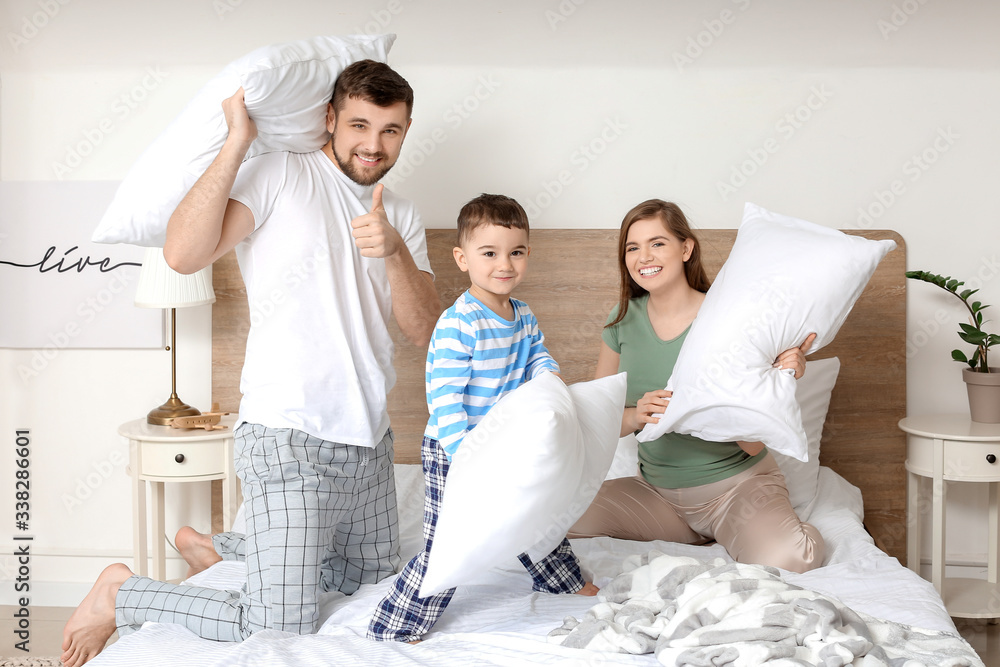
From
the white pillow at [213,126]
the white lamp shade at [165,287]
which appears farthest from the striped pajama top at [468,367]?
the white lamp shade at [165,287]

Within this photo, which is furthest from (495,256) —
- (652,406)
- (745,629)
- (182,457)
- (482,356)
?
(182,457)

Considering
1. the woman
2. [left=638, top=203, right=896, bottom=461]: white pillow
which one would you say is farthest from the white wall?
[left=638, top=203, right=896, bottom=461]: white pillow

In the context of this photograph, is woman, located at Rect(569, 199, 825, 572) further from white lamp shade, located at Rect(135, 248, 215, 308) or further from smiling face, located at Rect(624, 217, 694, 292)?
white lamp shade, located at Rect(135, 248, 215, 308)

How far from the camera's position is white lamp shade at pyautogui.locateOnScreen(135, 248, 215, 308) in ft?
7.54

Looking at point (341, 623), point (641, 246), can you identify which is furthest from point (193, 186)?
point (641, 246)

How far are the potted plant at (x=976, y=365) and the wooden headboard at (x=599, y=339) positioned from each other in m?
0.16

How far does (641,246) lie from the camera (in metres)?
1.91

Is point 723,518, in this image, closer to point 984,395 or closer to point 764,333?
point 764,333

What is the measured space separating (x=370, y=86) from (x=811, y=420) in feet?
4.94

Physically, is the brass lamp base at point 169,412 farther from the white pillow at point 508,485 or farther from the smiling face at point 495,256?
the white pillow at point 508,485

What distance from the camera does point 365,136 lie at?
1631 mm

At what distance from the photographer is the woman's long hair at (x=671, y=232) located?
192 cm

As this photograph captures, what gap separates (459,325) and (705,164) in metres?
1.28

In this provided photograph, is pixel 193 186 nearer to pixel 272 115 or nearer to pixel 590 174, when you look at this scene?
pixel 272 115
